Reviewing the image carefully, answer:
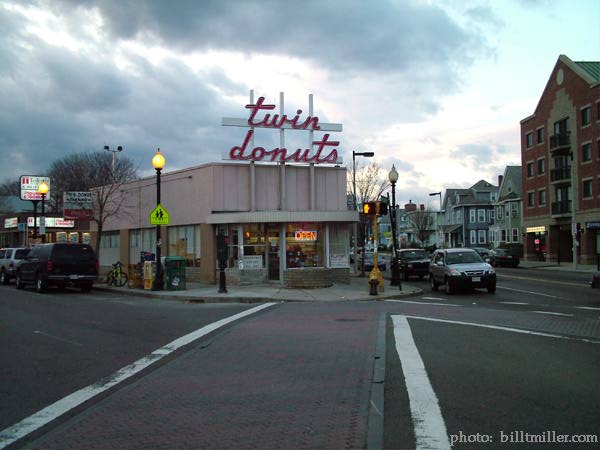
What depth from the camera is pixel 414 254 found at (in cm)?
3155

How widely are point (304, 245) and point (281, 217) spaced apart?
2.10 meters

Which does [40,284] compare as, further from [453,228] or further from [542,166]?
[453,228]

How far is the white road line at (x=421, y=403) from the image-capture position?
207 inches

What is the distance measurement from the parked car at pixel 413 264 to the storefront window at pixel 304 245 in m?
6.00

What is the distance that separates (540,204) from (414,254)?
96.9 feet

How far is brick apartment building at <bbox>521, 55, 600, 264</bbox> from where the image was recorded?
45281mm

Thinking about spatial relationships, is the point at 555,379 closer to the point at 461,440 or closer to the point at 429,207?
the point at 461,440

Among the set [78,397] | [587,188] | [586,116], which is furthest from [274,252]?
[586,116]

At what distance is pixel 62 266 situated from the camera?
77.0 feet

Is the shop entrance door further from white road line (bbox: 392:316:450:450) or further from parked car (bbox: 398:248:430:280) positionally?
white road line (bbox: 392:316:450:450)

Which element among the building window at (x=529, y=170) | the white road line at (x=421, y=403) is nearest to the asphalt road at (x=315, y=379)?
the white road line at (x=421, y=403)

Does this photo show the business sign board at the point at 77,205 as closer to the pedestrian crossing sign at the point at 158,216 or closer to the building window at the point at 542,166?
the pedestrian crossing sign at the point at 158,216

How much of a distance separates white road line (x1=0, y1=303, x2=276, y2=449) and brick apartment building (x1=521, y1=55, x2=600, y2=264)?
120 feet

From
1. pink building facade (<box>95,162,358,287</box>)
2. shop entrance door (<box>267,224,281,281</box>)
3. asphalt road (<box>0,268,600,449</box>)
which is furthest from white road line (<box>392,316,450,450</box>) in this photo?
shop entrance door (<box>267,224,281,281</box>)
